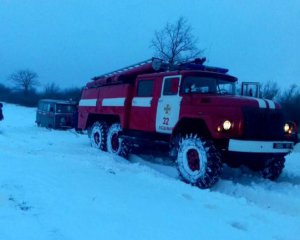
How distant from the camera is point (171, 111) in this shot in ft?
27.6

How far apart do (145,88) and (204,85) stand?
6.23 ft

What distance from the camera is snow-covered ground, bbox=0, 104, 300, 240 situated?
161 inches

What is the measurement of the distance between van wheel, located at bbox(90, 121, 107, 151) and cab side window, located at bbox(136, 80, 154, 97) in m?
2.50

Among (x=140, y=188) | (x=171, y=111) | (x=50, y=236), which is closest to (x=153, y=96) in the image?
(x=171, y=111)

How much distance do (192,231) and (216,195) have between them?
79.1 inches

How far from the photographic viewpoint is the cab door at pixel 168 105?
327 inches

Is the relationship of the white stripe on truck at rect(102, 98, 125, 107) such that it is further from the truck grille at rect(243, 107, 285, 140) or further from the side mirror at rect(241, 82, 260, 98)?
the truck grille at rect(243, 107, 285, 140)

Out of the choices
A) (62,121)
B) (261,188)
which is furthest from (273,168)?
(62,121)

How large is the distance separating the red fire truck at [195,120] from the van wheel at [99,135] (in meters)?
0.04

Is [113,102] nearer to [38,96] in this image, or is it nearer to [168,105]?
[168,105]

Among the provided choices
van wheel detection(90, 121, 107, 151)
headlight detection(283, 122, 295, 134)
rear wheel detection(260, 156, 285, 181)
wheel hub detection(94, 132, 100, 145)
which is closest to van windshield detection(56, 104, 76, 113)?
van wheel detection(90, 121, 107, 151)

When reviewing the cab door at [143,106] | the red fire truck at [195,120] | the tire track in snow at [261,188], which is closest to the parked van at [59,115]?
the red fire truck at [195,120]

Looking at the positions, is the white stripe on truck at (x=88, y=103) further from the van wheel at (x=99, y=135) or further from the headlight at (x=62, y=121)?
the headlight at (x=62, y=121)

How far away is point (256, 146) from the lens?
677cm
